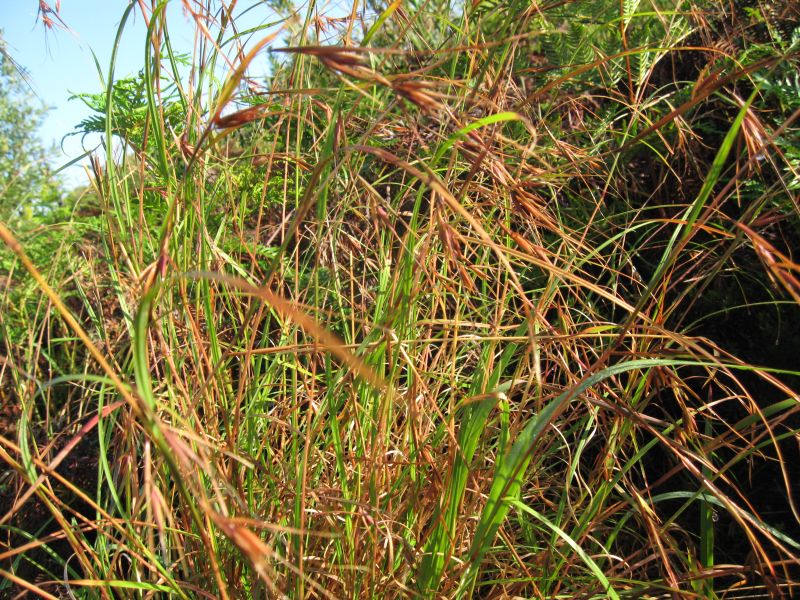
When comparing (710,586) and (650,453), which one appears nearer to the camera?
(710,586)

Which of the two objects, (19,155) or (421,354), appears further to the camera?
(19,155)

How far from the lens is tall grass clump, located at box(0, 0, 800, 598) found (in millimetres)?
790

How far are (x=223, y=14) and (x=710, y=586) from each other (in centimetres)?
123

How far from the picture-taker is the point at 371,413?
3.56ft

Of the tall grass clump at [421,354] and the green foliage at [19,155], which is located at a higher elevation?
the green foliage at [19,155]

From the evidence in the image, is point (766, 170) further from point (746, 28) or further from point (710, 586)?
point (710, 586)

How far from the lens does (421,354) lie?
1347 mm

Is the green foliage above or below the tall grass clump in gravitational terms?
above

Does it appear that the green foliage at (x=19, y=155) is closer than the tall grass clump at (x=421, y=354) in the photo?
No

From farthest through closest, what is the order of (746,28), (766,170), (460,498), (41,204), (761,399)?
(41,204), (746,28), (766,170), (761,399), (460,498)

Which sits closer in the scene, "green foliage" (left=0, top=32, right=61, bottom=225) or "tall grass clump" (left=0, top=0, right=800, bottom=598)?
"tall grass clump" (left=0, top=0, right=800, bottom=598)

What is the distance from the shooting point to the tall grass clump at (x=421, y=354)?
2.59 ft

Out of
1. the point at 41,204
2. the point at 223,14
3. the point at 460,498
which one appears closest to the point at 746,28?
the point at 223,14

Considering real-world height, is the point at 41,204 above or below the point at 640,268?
above
